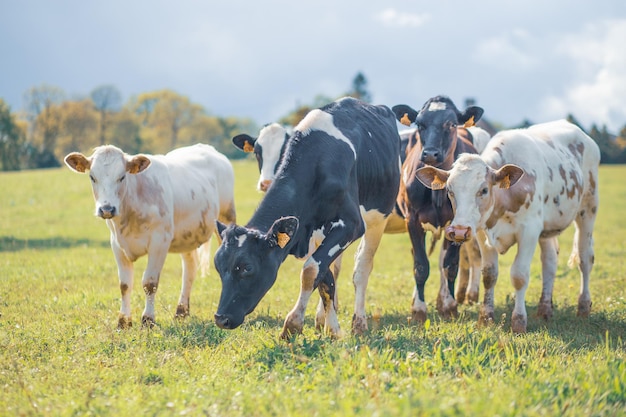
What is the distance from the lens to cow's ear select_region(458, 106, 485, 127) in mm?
10086

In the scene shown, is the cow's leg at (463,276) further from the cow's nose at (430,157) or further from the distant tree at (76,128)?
the distant tree at (76,128)

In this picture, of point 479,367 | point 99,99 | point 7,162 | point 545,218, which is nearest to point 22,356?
point 479,367

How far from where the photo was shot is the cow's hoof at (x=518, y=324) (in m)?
8.16

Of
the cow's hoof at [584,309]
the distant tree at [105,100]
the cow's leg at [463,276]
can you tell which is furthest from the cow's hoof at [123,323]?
the distant tree at [105,100]

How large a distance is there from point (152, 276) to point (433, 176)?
12.5 feet

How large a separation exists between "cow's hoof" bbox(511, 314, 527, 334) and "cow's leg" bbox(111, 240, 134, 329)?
4.59 metres

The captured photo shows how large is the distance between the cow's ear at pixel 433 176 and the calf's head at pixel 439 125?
0.91 m

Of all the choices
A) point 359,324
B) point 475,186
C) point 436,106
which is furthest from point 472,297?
point 475,186

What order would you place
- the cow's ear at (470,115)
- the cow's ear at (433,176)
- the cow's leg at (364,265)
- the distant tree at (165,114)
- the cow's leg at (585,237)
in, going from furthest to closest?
the distant tree at (165,114), the cow's leg at (585,237), the cow's ear at (470,115), the cow's leg at (364,265), the cow's ear at (433,176)

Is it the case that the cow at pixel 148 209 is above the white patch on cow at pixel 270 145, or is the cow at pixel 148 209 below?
below

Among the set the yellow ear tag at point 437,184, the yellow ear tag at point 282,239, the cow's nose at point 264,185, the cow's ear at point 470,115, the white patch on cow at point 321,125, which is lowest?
the yellow ear tag at point 282,239

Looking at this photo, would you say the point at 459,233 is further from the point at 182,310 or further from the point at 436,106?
the point at 182,310

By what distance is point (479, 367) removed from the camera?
5.33 m

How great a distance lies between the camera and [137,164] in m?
9.09
